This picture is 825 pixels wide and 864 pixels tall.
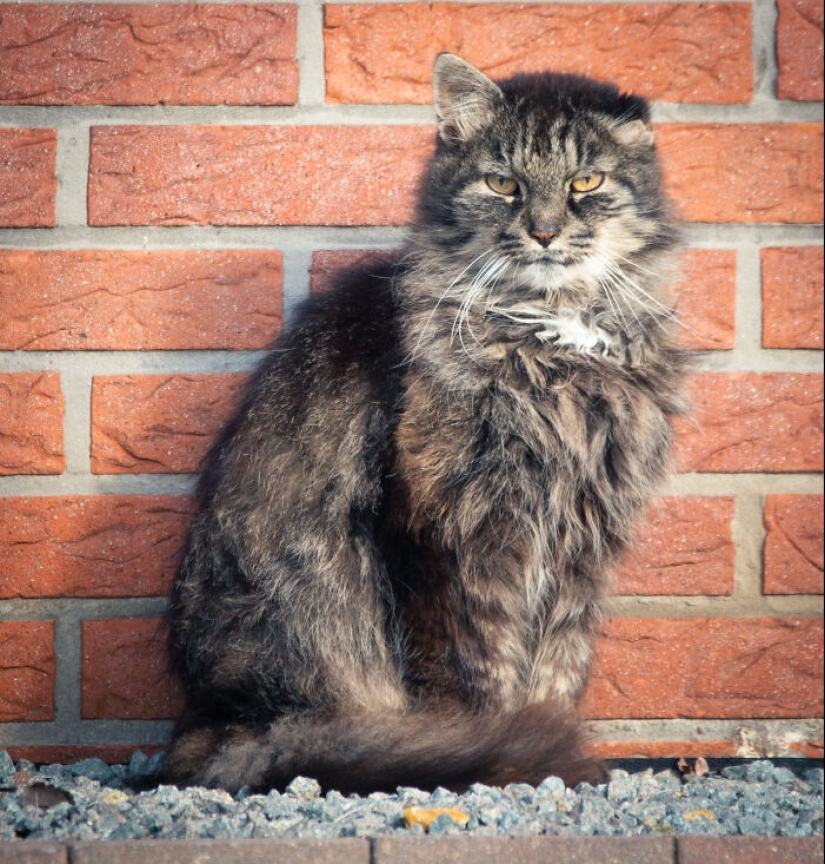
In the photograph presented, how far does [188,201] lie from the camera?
2043mm

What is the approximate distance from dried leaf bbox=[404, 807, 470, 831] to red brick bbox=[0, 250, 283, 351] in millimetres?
996

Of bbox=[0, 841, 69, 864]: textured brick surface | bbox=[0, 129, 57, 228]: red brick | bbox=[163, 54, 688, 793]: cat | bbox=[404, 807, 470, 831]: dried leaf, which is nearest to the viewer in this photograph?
bbox=[0, 841, 69, 864]: textured brick surface

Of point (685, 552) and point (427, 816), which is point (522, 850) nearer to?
point (427, 816)

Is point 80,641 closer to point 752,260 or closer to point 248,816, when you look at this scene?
point 248,816

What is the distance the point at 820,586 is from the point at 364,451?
990 mm

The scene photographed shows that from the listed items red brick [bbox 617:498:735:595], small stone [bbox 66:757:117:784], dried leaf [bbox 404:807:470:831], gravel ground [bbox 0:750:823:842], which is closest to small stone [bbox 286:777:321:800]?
gravel ground [bbox 0:750:823:842]

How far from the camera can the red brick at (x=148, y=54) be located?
2.00m

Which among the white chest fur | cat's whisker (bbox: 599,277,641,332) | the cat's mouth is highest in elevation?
the cat's mouth

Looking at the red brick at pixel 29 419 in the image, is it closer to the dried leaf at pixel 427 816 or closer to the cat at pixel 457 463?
the cat at pixel 457 463

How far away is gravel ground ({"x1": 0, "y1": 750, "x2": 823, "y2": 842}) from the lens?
134 centimetres

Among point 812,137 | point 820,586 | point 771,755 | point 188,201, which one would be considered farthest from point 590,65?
point 771,755

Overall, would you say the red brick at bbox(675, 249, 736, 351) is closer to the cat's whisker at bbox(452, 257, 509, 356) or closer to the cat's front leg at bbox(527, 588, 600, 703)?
the cat's whisker at bbox(452, 257, 509, 356)

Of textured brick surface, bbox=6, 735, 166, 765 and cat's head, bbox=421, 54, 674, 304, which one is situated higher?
cat's head, bbox=421, 54, 674, 304

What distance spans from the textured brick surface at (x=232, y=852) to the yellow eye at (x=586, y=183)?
1109mm
